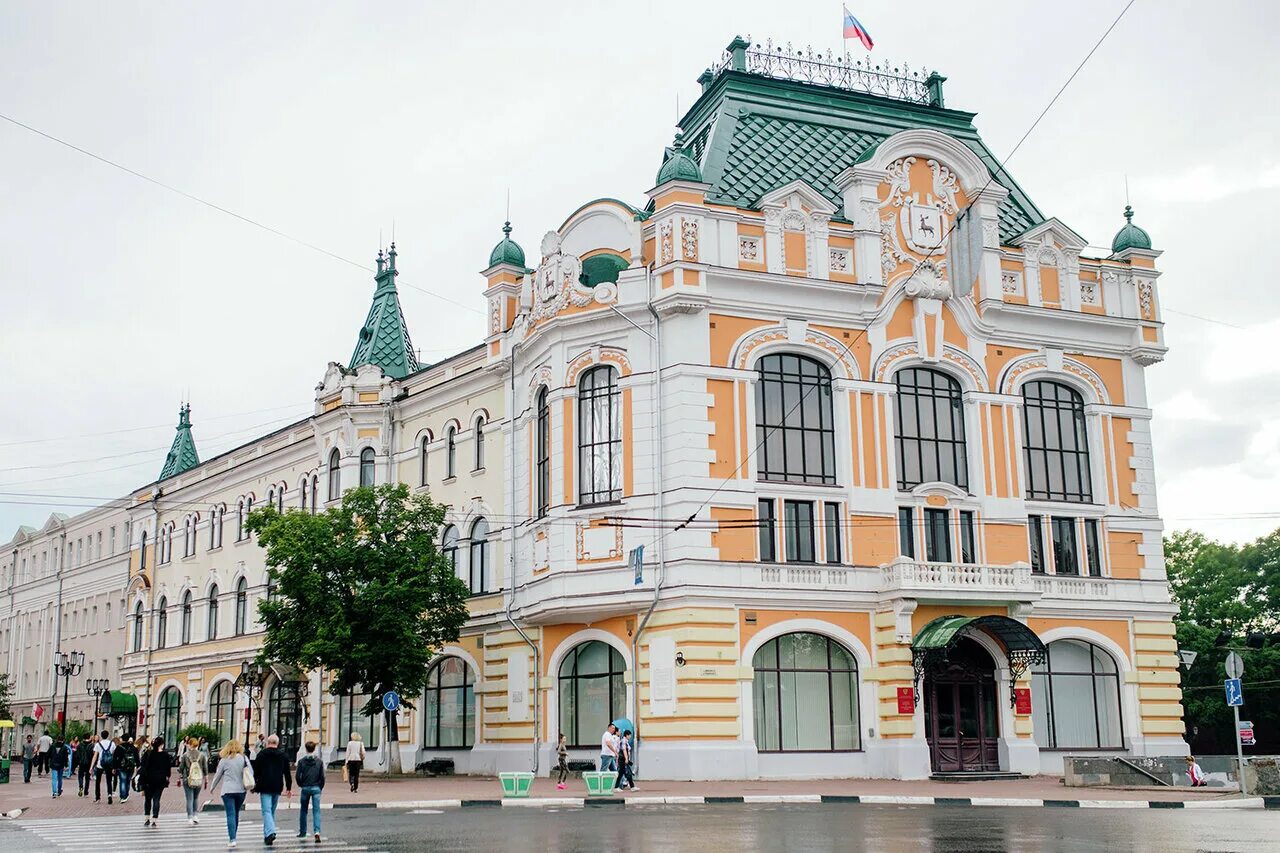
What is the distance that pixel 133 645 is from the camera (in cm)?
7175

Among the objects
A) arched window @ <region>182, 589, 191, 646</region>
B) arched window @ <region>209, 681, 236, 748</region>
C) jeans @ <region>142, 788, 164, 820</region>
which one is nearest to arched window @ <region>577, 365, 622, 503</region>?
jeans @ <region>142, 788, 164, 820</region>

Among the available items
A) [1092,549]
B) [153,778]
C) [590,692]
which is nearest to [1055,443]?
[1092,549]

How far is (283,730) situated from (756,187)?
30.8 metres

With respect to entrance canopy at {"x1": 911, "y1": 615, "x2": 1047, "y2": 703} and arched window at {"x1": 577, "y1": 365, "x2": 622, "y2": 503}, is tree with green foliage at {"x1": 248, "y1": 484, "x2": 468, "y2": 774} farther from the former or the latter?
entrance canopy at {"x1": 911, "y1": 615, "x2": 1047, "y2": 703}

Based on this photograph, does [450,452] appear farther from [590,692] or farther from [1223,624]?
[1223,624]

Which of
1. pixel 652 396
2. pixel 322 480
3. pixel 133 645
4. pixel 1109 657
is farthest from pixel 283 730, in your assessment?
pixel 1109 657

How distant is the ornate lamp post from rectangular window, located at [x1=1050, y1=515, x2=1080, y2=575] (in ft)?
81.1

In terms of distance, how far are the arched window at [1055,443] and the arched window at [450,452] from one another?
18.7 meters

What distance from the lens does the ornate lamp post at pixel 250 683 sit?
5103 cm

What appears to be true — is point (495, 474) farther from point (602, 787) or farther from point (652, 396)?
point (602, 787)

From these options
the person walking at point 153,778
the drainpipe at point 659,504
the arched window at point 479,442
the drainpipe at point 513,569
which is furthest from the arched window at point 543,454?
the person walking at point 153,778

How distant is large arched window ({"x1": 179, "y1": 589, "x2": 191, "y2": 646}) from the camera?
67062mm

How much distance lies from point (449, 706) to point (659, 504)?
13.3m

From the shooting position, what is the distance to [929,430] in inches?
1618
